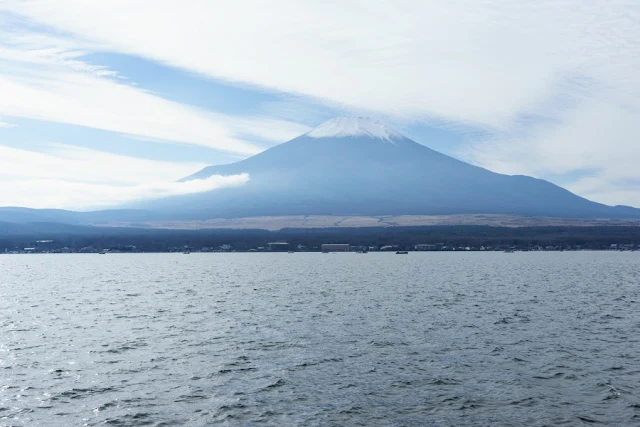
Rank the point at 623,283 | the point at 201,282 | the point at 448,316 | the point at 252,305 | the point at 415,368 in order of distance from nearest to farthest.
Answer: the point at 415,368 < the point at 448,316 < the point at 252,305 < the point at 623,283 < the point at 201,282

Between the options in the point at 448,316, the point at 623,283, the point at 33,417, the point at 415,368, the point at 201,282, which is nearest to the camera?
the point at 33,417

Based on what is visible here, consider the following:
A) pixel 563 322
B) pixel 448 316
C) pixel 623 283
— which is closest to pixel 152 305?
pixel 448 316

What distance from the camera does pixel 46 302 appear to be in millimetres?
68438

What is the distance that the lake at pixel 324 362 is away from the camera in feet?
81.6

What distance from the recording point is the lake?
81.6ft

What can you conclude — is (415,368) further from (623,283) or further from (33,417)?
(623,283)

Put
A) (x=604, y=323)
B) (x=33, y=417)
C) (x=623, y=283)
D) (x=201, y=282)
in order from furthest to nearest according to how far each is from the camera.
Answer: (x=201, y=282), (x=623, y=283), (x=604, y=323), (x=33, y=417)

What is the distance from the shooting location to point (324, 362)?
33.4m

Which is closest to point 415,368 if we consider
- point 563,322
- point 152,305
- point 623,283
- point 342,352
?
point 342,352

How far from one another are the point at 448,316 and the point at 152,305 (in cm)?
2852

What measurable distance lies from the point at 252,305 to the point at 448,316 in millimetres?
19155

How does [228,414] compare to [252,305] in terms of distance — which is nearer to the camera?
[228,414]

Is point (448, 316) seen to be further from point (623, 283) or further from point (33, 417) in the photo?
point (623, 283)

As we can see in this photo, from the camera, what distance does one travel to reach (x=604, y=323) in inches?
1844
